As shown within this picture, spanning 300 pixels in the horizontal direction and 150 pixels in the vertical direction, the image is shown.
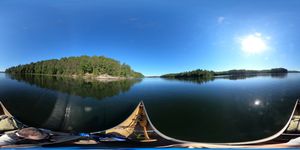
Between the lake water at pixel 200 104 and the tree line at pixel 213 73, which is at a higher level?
the tree line at pixel 213 73

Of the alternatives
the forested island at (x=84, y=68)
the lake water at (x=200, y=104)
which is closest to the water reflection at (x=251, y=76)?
the lake water at (x=200, y=104)

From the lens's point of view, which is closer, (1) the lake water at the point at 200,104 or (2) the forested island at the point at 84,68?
(1) the lake water at the point at 200,104

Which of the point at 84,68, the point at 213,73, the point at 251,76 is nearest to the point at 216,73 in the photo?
the point at 213,73

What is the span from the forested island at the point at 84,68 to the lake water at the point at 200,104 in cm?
10

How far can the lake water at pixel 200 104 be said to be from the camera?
4.29 meters

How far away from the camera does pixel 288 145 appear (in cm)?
439

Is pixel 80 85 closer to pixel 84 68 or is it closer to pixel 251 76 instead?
pixel 84 68

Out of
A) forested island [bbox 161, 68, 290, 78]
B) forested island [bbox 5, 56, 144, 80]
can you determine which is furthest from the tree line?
forested island [bbox 5, 56, 144, 80]

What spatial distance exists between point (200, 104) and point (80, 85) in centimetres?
132

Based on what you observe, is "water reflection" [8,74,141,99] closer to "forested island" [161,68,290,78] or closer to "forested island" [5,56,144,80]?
"forested island" [5,56,144,80]

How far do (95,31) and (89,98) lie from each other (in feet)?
2.41

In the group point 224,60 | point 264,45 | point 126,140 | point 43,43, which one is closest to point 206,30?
point 224,60

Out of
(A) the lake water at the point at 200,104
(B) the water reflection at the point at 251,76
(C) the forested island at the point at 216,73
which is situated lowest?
(A) the lake water at the point at 200,104

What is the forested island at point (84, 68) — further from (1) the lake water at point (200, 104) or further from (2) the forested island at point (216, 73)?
(2) the forested island at point (216, 73)
